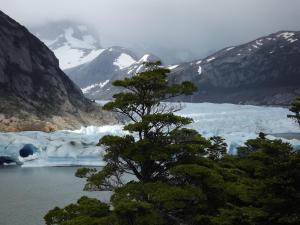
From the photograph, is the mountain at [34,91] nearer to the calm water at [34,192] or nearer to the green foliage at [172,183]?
the calm water at [34,192]

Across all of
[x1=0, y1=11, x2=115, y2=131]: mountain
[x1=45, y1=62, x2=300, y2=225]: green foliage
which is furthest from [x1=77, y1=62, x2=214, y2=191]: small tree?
[x1=0, y1=11, x2=115, y2=131]: mountain

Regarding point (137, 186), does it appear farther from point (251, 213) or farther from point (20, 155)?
point (20, 155)

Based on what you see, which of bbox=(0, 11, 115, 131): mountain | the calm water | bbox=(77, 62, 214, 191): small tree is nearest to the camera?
bbox=(77, 62, 214, 191): small tree

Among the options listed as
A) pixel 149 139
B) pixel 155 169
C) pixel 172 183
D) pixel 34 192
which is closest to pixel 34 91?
pixel 34 192

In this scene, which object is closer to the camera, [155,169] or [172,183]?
[172,183]

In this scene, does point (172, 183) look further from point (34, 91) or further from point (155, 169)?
point (34, 91)

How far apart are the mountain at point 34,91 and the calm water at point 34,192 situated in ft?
137

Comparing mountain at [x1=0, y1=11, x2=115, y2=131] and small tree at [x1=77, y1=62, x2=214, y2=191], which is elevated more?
mountain at [x1=0, y1=11, x2=115, y2=131]

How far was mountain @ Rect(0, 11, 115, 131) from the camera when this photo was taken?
114m

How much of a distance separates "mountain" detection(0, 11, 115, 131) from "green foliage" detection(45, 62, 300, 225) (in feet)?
297

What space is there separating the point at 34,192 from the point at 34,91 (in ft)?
289

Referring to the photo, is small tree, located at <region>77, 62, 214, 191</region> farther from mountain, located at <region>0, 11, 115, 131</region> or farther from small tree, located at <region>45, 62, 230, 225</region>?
mountain, located at <region>0, 11, 115, 131</region>

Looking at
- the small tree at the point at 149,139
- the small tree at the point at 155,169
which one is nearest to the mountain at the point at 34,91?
the small tree at the point at 149,139

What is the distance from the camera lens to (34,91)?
135m
